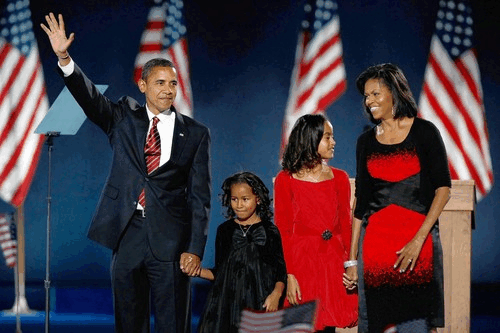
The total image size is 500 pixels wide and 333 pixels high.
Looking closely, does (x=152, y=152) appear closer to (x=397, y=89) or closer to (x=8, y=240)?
(x=397, y=89)

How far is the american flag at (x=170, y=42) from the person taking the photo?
700 cm

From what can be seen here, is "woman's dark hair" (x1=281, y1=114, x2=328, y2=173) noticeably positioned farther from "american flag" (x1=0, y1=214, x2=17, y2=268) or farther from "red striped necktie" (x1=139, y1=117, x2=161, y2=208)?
"american flag" (x1=0, y1=214, x2=17, y2=268)

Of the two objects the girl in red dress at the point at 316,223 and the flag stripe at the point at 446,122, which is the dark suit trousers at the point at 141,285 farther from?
the flag stripe at the point at 446,122

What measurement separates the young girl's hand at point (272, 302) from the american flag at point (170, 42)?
3.54 metres

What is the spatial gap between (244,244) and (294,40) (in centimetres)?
348

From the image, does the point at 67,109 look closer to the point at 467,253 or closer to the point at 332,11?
the point at 467,253

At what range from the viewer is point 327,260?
12.1 feet

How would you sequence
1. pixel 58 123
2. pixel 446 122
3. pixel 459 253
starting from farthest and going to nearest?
1. pixel 446 122
2. pixel 58 123
3. pixel 459 253

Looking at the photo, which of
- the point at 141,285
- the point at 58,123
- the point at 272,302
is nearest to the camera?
the point at 141,285

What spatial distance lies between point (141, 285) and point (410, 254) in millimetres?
1170

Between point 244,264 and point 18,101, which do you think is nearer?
point 244,264

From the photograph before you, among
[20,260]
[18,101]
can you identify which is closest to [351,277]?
[20,260]

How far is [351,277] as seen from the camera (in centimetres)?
335

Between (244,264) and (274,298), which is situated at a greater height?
(244,264)
